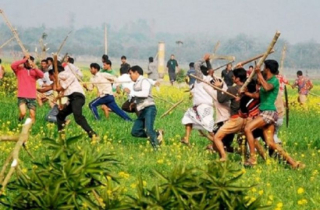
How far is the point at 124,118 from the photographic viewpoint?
17578 mm

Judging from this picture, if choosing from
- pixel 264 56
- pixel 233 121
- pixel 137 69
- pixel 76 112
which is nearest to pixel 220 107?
pixel 233 121

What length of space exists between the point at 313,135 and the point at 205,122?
13.1ft

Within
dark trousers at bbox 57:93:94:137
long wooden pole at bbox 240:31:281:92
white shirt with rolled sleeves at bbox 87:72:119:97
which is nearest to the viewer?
long wooden pole at bbox 240:31:281:92

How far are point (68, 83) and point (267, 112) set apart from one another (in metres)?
4.01

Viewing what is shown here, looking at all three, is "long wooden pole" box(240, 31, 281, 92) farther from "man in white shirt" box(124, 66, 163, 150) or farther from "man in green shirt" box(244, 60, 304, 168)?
"man in white shirt" box(124, 66, 163, 150)

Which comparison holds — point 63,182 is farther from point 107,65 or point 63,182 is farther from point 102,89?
point 107,65

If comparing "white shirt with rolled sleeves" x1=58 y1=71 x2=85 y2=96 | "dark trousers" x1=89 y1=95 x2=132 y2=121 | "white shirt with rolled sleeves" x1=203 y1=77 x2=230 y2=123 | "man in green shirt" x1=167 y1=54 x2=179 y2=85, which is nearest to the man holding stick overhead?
"white shirt with rolled sleeves" x1=203 y1=77 x2=230 y2=123

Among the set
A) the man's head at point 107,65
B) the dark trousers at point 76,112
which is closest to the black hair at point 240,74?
the dark trousers at point 76,112

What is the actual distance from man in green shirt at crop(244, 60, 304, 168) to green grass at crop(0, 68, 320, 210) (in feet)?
0.68

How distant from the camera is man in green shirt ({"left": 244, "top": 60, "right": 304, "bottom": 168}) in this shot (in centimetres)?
1083

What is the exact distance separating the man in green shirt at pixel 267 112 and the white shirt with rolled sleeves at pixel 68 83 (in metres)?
3.74

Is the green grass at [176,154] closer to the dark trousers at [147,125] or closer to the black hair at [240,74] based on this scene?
the dark trousers at [147,125]

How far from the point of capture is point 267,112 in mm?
10945

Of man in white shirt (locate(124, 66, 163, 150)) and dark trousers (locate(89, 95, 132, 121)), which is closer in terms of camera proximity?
man in white shirt (locate(124, 66, 163, 150))
